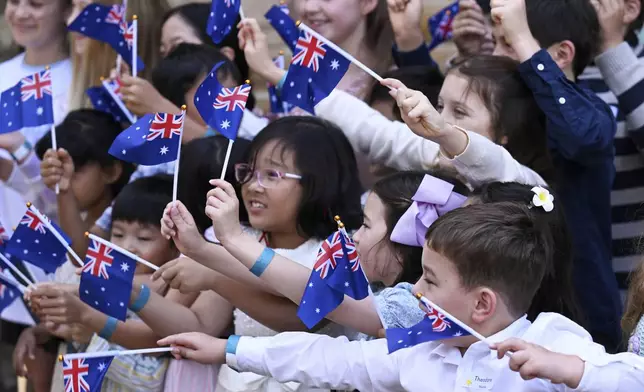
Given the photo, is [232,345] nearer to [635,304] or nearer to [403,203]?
[403,203]

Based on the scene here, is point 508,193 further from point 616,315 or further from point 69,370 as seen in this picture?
point 69,370

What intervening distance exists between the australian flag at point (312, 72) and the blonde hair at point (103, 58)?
174cm

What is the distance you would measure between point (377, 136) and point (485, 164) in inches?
26.4

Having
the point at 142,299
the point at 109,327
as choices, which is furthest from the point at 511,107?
the point at 109,327

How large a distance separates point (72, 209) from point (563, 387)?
2.51 metres

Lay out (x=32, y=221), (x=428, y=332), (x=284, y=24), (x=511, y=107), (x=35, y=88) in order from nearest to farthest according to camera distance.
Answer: (x=428, y=332), (x=511, y=107), (x=32, y=221), (x=35, y=88), (x=284, y=24)

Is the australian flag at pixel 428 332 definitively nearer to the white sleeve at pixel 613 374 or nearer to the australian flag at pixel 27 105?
the white sleeve at pixel 613 374

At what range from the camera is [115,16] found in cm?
514

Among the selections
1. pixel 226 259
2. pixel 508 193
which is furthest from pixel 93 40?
pixel 508 193

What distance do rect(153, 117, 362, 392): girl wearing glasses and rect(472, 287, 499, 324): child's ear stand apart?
79 centimetres

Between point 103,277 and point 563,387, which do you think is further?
point 103,277

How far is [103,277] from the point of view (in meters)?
3.86

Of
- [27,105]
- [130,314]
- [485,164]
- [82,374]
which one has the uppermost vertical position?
[485,164]

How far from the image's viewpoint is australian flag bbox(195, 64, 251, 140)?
366 cm
